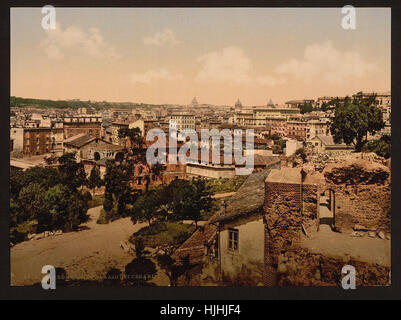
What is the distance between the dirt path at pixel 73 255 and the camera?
771 centimetres

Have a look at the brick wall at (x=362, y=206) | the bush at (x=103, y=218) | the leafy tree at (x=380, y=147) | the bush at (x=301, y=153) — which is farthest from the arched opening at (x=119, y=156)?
the leafy tree at (x=380, y=147)

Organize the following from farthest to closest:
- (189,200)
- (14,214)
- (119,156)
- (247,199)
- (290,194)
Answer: (119,156) → (189,200) → (14,214) → (247,199) → (290,194)

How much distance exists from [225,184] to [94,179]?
322cm

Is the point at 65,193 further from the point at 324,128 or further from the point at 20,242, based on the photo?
the point at 324,128

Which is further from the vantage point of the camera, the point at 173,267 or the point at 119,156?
the point at 119,156

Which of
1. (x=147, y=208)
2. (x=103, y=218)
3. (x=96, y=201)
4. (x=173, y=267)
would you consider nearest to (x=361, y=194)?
(x=173, y=267)

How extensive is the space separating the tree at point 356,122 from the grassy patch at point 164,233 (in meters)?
4.19

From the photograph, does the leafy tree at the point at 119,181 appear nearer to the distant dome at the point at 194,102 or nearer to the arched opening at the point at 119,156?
the arched opening at the point at 119,156

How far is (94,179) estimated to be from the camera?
889cm

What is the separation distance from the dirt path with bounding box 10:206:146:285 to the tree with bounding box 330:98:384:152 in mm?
5501

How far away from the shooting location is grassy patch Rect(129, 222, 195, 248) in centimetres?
812

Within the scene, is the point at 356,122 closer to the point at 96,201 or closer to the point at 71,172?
the point at 96,201
